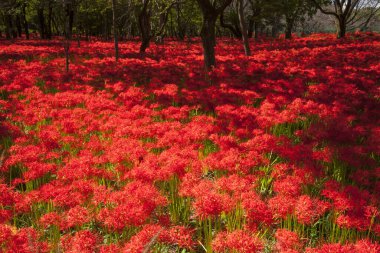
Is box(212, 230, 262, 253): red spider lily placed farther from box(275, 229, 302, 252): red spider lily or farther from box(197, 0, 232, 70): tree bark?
box(197, 0, 232, 70): tree bark

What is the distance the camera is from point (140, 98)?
9023 mm

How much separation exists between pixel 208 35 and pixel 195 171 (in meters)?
8.68

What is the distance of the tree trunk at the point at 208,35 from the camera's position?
12117 mm

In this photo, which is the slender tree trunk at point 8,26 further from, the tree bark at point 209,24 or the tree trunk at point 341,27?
the tree trunk at point 341,27

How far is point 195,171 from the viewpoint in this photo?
4.62m

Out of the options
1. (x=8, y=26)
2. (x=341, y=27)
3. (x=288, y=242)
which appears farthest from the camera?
(x=8, y=26)

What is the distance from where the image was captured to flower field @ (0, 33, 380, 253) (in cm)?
358

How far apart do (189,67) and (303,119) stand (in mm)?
7313

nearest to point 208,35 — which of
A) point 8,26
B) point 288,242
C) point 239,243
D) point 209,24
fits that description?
point 209,24

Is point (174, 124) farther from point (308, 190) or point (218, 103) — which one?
point (308, 190)

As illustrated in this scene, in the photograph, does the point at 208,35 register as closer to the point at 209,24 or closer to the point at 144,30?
the point at 209,24

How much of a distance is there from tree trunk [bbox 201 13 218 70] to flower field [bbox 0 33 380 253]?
2246mm

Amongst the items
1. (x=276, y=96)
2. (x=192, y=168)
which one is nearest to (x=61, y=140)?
(x=192, y=168)

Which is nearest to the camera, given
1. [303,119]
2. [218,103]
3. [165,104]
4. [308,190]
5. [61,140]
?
[308,190]
